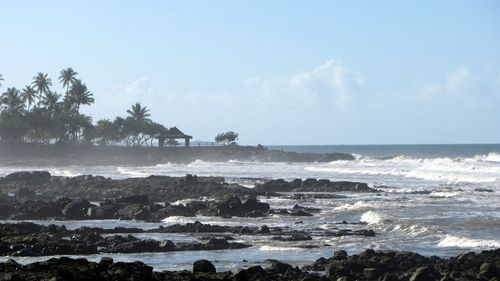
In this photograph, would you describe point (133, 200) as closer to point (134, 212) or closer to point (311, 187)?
point (134, 212)

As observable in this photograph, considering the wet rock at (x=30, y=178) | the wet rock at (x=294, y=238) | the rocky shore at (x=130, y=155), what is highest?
the rocky shore at (x=130, y=155)

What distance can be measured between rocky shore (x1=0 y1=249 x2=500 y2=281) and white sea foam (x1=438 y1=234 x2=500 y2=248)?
3718 millimetres

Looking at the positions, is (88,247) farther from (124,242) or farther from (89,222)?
(89,222)

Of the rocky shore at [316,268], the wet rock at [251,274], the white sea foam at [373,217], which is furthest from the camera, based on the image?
the white sea foam at [373,217]

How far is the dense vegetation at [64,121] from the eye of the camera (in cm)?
10338

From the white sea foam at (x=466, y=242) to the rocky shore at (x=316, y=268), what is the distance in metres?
3.72

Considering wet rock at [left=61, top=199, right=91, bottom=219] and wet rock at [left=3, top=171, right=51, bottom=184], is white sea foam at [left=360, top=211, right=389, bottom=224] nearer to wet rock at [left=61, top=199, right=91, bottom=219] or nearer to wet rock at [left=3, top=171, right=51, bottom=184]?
wet rock at [left=61, top=199, right=91, bottom=219]

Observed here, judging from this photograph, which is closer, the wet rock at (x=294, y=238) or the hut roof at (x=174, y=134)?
the wet rock at (x=294, y=238)

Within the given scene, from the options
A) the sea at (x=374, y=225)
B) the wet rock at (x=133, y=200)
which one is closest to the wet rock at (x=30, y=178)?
the sea at (x=374, y=225)

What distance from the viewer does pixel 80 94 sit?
4309 inches

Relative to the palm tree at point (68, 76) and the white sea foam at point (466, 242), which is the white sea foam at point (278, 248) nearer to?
the white sea foam at point (466, 242)

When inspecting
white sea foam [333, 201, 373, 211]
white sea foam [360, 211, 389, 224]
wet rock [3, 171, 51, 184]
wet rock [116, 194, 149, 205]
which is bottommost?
white sea foam [360, 211, 389, 224]

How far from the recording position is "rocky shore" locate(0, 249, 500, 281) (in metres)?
16.4

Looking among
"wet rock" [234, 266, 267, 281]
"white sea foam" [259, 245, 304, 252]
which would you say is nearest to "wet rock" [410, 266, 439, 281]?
"wet rock" [234, 266, 267, 281]
